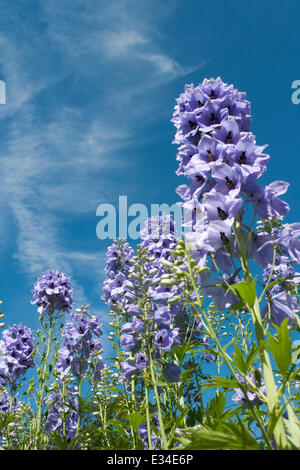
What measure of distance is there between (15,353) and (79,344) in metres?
2.61

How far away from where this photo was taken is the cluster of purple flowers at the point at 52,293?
7.64 metres

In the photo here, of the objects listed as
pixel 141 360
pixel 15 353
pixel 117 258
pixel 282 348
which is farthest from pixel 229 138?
pixel 15 353

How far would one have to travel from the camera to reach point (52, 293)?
7590mm

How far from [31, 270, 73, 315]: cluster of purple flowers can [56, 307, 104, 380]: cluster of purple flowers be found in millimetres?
1378

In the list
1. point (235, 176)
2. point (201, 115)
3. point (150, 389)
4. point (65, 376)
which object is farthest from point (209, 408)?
point (65, 376)

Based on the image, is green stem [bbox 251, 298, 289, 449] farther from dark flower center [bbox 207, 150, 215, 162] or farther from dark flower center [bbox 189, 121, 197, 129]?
dark flower center [bbox 189, 121, 197, 129]

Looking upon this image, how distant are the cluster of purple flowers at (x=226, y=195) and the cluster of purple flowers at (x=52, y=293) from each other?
5.18 meters

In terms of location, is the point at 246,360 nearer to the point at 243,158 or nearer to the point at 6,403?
the point at 243,158

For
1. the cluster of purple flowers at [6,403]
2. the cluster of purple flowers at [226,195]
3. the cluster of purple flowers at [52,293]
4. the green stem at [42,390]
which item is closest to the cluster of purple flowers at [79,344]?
the green stem at [42,390]

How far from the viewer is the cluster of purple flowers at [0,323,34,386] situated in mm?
7539

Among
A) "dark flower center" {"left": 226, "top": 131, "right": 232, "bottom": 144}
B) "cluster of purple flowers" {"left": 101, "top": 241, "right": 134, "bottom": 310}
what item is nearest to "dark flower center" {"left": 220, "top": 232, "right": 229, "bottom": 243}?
"dark flower center" {"left": 226, "top": 131, "right": 232, "bottom": 144}
